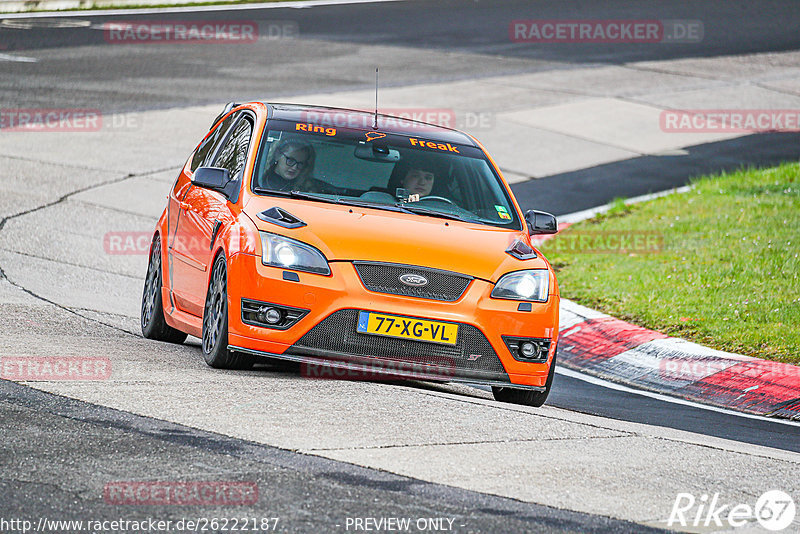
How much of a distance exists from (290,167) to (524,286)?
172 cm

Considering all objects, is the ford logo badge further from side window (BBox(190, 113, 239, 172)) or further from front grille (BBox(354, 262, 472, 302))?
side window (BBox(190, 113, 239, 172))

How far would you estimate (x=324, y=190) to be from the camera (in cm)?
816

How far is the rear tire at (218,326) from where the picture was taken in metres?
7.54

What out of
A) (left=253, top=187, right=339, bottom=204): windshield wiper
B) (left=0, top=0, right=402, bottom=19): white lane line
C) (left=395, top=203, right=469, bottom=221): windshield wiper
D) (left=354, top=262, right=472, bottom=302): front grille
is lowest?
(left=0, top=0, right=402, bottom=19): white lane line

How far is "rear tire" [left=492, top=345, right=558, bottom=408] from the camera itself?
7.85 meters

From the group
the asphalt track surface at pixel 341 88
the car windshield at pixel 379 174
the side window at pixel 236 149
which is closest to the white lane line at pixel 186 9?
the asphalt track surface at pixel 341 88

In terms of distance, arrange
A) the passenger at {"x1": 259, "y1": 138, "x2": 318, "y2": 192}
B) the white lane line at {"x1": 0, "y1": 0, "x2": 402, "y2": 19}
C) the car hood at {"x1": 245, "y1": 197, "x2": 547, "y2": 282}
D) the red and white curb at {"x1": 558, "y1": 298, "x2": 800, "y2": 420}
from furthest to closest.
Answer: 1. the white lane line at {"x1": 0, "y1": 0, "x2": 402, "y2": 19}
2. the red and white curb at {"x1": 558, "y1": 298, "x2": 800, "y2": 420}
3. the passenger at {"x1": 259, "y1": 138, "x2": 318, "y2": 192}
4. the car hood at {"x1": 245, "y1": 197, "x2": 547, "y2": 282}

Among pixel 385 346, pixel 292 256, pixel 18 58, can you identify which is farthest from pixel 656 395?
pixel 18 58

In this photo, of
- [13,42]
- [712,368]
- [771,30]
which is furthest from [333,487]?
[771,30]

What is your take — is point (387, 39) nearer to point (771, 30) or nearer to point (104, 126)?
point (771, 30)

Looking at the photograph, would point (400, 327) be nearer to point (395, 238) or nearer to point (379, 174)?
point (395, 238)

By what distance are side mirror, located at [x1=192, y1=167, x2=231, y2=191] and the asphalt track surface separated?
2.01 meters

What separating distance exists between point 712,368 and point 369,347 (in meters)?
3.15

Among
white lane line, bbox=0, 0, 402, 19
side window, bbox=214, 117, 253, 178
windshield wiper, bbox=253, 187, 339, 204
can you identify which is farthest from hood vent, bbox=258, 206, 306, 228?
white lane line, bbox=0, 0, 402, 19
